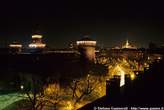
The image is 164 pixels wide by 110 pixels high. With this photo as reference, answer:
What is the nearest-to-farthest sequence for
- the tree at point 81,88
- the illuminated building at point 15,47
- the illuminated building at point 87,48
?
the tree at point 81,88
the illuminated building at point 87,48
the illuminated building at point 15,47

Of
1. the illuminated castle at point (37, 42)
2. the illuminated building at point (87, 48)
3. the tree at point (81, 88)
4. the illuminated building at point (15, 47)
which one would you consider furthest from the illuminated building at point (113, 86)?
the illuminated castle at point (37, 42)

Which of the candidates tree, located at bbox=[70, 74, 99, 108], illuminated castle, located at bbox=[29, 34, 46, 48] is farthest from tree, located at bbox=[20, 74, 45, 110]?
illuminated castle, located at bbox=[29, 34, 46, 48]

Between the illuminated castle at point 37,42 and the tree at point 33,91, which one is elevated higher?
the illuminated castle at point 37,42

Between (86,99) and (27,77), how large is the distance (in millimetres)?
19584

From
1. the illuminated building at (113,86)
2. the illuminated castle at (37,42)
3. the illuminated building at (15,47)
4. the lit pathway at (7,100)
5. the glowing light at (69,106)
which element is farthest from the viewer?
the illuminated castle at (37,42)

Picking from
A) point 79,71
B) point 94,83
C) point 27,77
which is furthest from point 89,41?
point 94,83

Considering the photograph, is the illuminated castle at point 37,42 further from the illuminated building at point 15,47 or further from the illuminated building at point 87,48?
the illuminated building at point 87,48

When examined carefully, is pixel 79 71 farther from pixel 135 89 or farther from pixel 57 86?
pixel 135 89

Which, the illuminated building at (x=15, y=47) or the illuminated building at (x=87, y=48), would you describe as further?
the illuminated building at (x=15, y=47)

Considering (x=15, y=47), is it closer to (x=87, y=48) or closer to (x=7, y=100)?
(x=87, y=48)

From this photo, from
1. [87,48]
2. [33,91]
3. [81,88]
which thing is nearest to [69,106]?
[81,88]

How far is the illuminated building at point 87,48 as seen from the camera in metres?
61.8

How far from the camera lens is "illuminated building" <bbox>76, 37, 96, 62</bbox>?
61.8 m

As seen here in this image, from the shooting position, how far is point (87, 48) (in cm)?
6347
